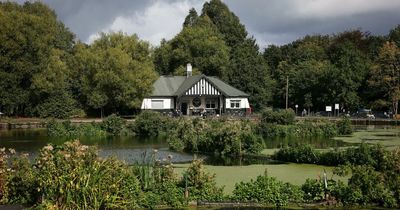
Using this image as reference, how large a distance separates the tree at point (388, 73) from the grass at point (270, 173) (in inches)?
1685

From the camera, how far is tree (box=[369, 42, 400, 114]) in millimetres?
63250

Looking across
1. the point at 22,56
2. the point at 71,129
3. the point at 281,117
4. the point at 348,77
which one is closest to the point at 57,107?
the point at 22,56

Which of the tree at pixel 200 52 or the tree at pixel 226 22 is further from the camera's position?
the tree at pixel 226 22

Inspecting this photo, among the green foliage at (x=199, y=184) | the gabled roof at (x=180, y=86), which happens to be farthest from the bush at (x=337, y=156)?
the gabled roof at (x=180, y=86)

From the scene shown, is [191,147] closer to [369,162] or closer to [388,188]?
[369,162]

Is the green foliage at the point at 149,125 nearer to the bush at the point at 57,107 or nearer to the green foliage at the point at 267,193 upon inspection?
the bush at the point at 57,107

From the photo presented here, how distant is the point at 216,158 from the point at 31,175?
49.3 ft

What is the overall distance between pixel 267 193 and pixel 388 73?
53346mm

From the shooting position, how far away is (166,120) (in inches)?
1896

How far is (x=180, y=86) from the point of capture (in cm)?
6875

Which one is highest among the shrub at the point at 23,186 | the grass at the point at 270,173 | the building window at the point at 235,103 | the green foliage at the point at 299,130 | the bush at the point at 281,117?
the building window at the point at 235,103

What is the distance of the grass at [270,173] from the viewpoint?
1878 centimetres

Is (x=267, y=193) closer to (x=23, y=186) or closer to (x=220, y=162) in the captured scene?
(x=23, y=186)

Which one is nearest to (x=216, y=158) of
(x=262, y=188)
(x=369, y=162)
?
(x=369, y=162)
